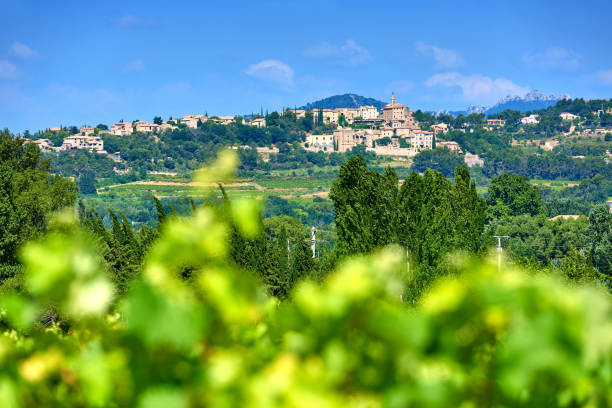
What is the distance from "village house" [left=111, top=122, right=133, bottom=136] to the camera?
125 metres

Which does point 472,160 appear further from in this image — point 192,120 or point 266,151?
point 192,120

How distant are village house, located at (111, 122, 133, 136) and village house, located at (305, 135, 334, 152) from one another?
40.0m

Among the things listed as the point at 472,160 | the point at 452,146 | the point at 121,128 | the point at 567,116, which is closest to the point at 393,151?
the point at 452,146

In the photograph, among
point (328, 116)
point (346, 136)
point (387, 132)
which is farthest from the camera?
point (328, 116)

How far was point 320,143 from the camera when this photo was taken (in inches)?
4820

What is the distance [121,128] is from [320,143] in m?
47.0

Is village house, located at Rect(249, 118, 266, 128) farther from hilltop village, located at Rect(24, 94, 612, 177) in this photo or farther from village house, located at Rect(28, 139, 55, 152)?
village house, located at Rect(28, 139, 55, 152)

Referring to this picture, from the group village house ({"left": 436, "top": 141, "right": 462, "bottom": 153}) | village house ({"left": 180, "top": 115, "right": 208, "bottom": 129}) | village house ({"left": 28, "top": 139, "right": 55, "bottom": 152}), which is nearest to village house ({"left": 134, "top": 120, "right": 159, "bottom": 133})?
village house ({"left": 180, "top": 115, "right": 208, "bottom": 129})

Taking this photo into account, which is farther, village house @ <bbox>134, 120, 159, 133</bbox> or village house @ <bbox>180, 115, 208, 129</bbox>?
village house @ <bbox>180, 115, 208, 129</bbox>

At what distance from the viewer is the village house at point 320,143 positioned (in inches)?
4744

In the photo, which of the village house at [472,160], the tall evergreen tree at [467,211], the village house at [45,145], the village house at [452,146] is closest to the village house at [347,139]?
the village house at [452,146]

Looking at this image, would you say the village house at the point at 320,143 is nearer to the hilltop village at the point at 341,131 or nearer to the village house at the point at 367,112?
the hilltop village at the point at 341,131

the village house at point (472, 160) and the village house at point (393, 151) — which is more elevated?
the village house at point (393, 151)

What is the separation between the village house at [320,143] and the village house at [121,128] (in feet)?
131
